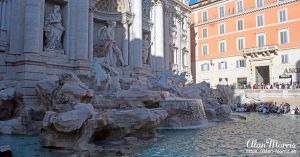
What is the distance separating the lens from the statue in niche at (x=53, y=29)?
492 inches

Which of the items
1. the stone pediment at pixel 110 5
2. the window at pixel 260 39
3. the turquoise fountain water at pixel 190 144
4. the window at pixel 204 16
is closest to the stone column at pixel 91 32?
the stone pediment at pixel 110 5

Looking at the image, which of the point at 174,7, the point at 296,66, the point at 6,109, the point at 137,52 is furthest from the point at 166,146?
the point at 296,66

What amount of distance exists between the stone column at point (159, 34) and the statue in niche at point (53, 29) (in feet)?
26.6

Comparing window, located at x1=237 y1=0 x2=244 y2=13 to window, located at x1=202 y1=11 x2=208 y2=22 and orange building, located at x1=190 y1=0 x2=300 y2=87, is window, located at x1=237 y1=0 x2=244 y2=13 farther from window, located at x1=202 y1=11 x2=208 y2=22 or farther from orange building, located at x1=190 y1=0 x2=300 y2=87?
window, located at x1=202 y1=11 x2=208 y2=22

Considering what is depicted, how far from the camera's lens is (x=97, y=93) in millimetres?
10602

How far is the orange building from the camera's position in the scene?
27203mm

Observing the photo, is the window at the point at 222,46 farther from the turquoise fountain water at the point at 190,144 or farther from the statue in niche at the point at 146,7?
the turquoise fountain water at the point at 190,144

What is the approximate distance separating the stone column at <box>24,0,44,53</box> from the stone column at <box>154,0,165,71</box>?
9.48 metres

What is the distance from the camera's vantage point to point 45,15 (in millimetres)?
12773

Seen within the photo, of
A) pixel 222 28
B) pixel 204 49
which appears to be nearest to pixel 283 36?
pixel 222 28

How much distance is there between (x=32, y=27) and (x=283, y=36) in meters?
23.7

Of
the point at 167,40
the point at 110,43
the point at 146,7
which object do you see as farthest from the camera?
the point at 167,40

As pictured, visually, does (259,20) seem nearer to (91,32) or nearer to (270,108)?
(270,108)

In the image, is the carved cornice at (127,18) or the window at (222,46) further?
the window at (222,46)
